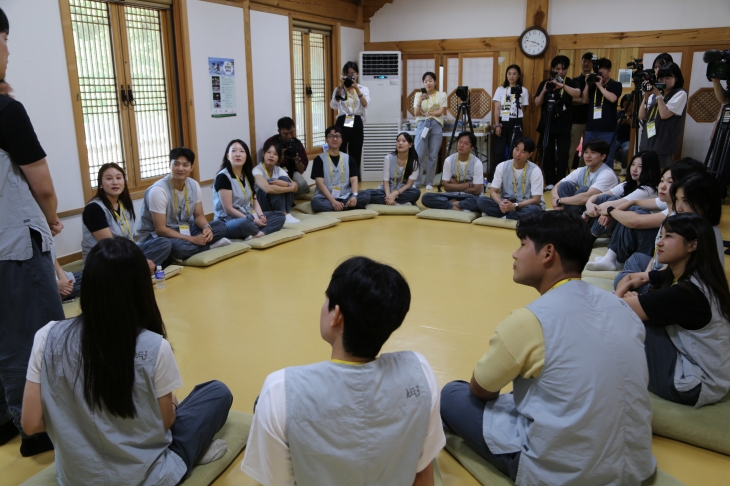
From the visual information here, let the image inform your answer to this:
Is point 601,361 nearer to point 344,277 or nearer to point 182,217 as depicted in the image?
point 344,277

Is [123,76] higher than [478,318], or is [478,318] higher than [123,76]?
[123,76]

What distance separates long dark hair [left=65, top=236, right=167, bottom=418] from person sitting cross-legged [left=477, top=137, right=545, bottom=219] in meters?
4.39

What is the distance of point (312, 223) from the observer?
5.51 m

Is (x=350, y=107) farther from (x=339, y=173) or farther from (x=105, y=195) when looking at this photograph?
(x=105, y=195)

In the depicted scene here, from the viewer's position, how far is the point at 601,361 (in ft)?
5.24

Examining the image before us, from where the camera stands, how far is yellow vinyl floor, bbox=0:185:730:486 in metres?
2.20

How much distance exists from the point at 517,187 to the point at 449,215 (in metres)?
0.72

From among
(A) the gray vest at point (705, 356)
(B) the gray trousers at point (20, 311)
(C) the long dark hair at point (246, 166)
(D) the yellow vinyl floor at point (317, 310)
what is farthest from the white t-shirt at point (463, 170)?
(B) the gray trousers at point (20, 311)

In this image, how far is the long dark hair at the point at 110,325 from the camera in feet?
5.04

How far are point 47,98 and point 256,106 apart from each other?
261cm

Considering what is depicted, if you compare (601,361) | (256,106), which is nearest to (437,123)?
(256,106)


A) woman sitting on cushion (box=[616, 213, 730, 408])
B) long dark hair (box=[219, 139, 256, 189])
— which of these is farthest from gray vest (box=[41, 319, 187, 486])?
long dark hair (box=[219, 139, 256, 189])

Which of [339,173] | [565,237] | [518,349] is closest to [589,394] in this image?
[518,349]

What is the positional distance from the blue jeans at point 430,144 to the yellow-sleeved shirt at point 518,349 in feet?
20.2
